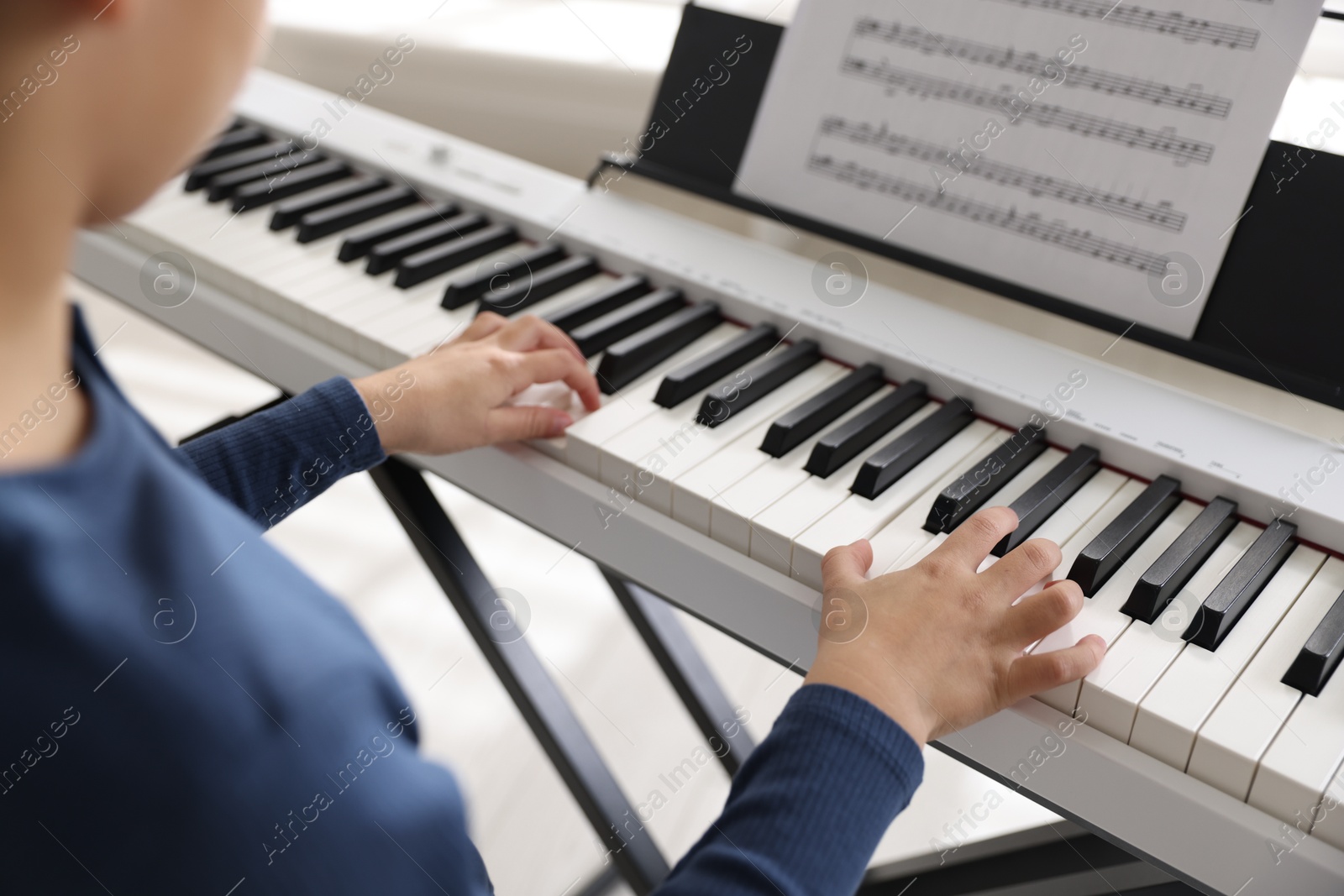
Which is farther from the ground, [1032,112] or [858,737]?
[1032,112]

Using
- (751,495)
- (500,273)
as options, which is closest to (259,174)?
(500,273)

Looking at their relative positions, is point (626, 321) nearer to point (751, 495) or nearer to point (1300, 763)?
point (751, 495)

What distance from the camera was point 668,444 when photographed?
3.57ft

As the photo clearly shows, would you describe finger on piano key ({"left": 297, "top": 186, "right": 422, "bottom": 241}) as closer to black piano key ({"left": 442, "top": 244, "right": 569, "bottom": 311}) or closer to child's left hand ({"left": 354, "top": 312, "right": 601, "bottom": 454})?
black piano key ({"left": 442, "top": 244, "right": 569, "bottom": 311})

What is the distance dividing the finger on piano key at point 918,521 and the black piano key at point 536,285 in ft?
1.85

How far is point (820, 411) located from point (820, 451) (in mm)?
75

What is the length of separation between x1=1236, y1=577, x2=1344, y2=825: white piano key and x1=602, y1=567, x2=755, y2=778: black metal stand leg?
0.98m

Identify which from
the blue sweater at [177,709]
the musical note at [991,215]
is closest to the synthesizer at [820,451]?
the musical note at [991,215]

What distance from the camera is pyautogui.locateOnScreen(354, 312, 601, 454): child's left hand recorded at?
44.0 inches

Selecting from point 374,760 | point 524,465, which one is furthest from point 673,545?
point 374,760

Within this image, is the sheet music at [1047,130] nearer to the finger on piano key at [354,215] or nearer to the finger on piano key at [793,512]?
the finger on piano key at [793,512]

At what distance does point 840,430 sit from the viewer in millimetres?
1076

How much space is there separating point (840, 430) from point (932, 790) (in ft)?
3.57

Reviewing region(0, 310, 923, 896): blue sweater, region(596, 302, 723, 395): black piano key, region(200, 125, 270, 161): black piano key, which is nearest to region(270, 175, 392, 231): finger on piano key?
region(200, 125, 270, 161): black piano key
